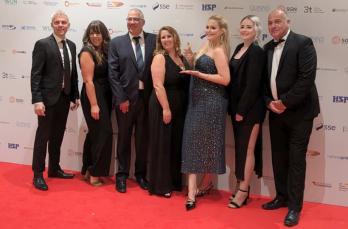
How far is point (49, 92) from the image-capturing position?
4.13m

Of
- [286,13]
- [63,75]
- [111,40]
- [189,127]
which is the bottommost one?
[189,127]

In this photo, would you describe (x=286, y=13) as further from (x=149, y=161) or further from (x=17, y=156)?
(x=17, y=156)

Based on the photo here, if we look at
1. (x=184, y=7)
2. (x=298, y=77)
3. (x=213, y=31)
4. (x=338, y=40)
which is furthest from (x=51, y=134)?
(x=338, y=40)

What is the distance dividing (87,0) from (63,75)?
87cm

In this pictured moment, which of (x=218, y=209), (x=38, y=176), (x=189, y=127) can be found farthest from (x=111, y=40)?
(x=218, y=209)

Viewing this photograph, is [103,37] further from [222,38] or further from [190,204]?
[190,204]

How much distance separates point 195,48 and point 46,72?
1.41 m

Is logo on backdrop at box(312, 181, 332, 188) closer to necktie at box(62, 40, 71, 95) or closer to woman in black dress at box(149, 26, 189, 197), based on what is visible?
woman in black dress at box(149, 26, 189, 197)

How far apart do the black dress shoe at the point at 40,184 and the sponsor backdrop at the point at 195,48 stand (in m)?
0.64

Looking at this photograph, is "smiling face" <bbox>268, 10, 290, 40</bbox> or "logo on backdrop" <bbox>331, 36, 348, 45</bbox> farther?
"logo on backdrop" <bbox>331, 36, 348, 45</bbox>

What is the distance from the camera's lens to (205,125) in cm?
376

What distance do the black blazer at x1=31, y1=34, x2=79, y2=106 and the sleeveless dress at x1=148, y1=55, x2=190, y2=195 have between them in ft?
3.02

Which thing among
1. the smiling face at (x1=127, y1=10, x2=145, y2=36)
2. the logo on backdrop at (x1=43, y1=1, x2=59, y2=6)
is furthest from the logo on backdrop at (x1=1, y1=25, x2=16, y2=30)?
the smiling face at (x1=127, y1=10, x2=145, y2=36)

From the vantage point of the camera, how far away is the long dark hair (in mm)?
4051
